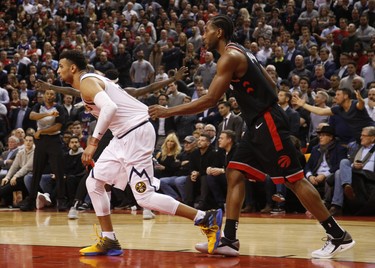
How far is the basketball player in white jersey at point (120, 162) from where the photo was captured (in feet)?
19.6

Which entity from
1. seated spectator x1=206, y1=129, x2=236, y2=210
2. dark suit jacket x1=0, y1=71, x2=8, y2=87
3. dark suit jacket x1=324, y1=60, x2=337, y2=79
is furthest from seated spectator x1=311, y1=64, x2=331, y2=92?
dark suit jacket x1=0, y1=71, x2=8, y2=87

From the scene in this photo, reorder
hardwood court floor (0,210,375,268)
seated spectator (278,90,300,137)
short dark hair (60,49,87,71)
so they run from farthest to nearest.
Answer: seated spectator (278,90,300,137), short dark hair (60,49,87,71), hardwood court floor (0,210,375,268)

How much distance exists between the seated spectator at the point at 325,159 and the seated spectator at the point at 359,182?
249 mm

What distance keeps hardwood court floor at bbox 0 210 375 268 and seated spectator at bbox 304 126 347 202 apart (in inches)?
29.6

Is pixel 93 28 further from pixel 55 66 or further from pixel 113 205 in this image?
pixel 113 205

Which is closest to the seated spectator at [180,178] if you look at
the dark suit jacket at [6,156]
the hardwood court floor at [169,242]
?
the hardwood court floor at [169,242]

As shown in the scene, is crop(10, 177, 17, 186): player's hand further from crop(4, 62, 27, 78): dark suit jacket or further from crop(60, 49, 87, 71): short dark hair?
crop(60, 49, 87, 71): short dark hair

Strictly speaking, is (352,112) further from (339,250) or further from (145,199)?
(145,199)

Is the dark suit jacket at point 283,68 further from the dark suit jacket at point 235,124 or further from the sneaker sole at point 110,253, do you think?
the sneaker sole at point 110,253

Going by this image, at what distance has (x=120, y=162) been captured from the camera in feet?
20.1

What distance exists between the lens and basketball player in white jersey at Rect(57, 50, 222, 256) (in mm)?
5988

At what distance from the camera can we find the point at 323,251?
19.1 feet

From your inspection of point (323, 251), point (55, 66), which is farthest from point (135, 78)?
point (323, 251)

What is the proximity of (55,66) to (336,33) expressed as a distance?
769 centimetres
